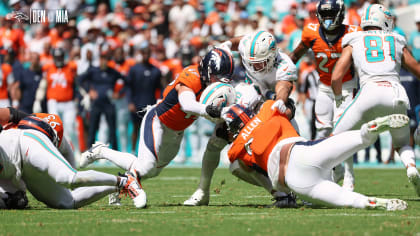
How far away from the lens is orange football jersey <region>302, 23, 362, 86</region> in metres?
7.93

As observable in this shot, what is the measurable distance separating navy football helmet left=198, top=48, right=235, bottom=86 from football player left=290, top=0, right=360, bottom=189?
1742mm

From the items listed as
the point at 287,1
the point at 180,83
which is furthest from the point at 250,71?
the point at 287,1

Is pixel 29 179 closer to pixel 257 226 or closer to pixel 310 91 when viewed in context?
pixel 257 226

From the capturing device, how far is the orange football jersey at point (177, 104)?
6.44 m

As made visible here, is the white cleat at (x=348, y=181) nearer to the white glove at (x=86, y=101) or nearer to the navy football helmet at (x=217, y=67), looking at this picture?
the navy football helmet at (x=217, y=67)

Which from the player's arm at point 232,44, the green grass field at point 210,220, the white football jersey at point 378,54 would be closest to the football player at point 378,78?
the white football jersey at point 378,54

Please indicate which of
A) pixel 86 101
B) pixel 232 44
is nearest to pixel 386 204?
pixel 232 44

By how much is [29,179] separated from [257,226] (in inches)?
84.4

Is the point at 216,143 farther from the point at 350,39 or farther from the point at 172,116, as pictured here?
the point at 350,39

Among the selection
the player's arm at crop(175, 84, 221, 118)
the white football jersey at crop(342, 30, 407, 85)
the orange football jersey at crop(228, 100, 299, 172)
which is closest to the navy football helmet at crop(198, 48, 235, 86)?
the player's arm at crop(175, 84, 221, 118)

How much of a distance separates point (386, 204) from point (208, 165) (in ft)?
6.56

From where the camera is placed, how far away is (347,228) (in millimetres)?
4391

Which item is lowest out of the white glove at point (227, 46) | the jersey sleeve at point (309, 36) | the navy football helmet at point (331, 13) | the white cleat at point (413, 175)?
the white cleat at point (413, 175)

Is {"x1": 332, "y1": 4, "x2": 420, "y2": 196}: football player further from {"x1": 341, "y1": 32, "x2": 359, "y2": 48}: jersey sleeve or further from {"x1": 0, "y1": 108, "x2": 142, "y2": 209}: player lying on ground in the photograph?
{"x1": 0, "y1": 108, "x2": 142, "y2": 209}: player lying on ground
